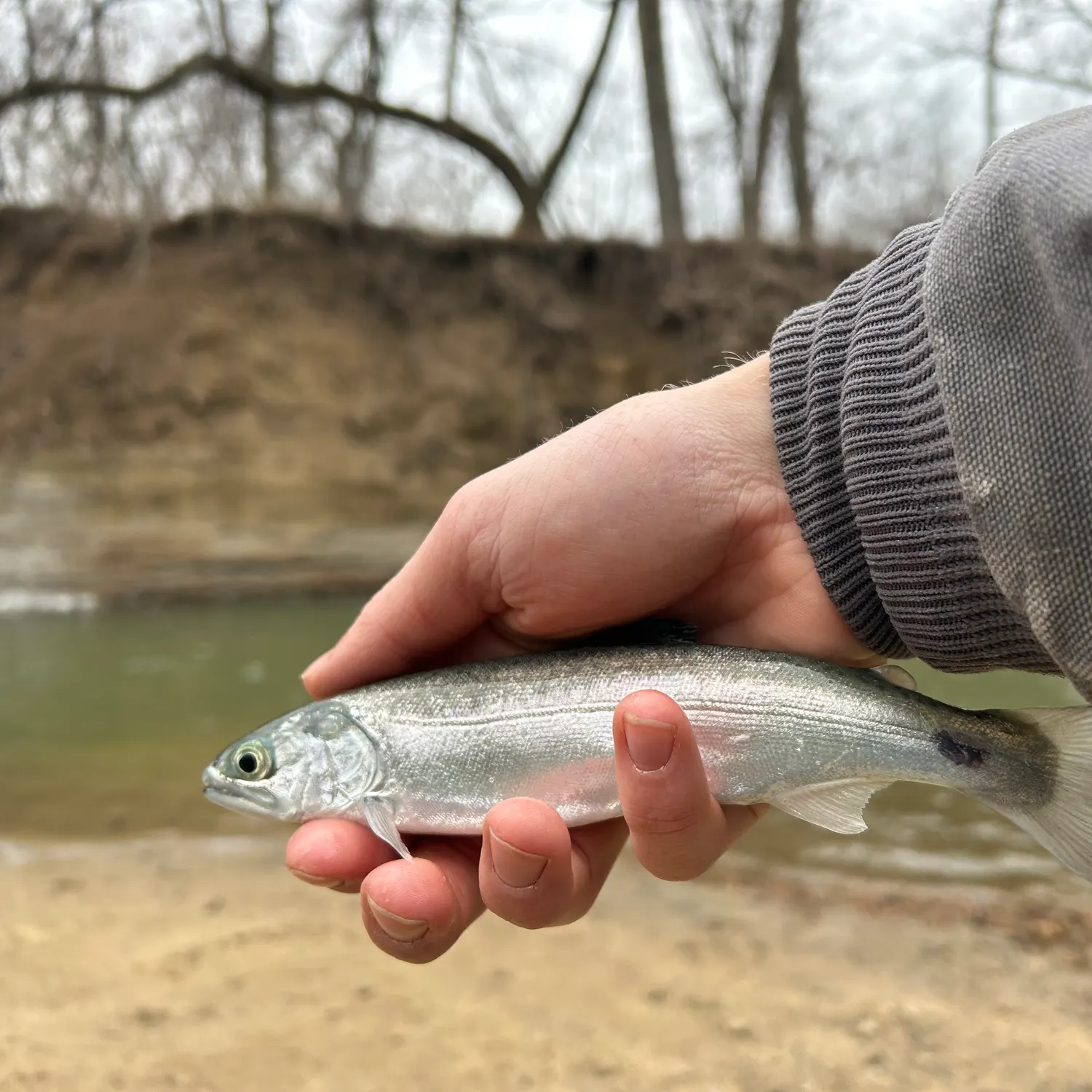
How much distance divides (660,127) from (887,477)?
19844mm

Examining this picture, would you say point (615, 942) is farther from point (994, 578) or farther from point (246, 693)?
point (246, 693)

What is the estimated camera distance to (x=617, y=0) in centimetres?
2073

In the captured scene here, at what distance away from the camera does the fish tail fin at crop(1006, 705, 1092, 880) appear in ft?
6.61

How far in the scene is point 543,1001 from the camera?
384cm

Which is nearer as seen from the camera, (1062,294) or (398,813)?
(1062,294)

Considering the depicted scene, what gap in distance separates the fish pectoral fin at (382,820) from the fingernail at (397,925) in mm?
140

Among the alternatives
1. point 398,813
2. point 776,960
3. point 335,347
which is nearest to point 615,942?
point 776,960

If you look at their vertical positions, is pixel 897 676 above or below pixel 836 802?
above

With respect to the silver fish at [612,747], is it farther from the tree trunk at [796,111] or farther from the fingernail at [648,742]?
the tree trunk at [796,111]

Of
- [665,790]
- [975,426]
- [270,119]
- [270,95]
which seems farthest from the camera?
[270,119]

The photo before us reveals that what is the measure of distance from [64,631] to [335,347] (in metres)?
8.34

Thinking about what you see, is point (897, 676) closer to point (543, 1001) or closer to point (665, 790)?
point (665, 790)

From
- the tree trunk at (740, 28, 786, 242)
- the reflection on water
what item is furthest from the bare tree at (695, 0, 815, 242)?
the reflection on water

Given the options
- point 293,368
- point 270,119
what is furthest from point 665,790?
point 270,119
